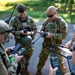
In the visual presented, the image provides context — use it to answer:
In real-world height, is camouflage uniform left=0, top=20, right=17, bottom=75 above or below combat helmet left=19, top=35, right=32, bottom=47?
above

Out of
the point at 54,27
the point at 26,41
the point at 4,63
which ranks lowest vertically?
the point at 26,41

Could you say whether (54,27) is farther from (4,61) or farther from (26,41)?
(4,61)

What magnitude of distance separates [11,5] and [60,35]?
12.9 m

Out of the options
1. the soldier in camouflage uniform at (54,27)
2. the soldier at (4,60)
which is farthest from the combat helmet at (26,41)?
the soldier at (4,60)

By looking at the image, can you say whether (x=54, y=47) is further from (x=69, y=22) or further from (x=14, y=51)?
(x=69, y=22)

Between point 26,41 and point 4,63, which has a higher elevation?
point 4,63

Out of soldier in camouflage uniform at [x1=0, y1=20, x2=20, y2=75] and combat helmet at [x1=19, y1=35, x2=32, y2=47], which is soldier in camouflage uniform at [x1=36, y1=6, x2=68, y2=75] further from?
soldier in camouflage uniform at [x1=0, y1=20, x2=20, y2=75]

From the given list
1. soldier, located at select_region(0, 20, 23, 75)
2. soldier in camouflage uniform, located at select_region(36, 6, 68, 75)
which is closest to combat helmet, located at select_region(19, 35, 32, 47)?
soldier in camouflage uniform, located at select_region(36, 6, 68, 75)

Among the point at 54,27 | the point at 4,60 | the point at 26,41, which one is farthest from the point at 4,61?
the point at 54,27

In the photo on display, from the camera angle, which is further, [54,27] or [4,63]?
[54,27]

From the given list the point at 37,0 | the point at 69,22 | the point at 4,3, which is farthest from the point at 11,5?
the point at 69,22

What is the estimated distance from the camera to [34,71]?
230 inches

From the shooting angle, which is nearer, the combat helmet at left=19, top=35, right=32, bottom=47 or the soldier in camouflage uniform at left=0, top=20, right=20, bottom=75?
the soldier in camouflage uniform at left=0, top=20, right=20, bottom=75

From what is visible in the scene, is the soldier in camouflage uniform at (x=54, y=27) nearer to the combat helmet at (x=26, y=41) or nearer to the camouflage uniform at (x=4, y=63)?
the combat helmet at (x=26, y=41)
